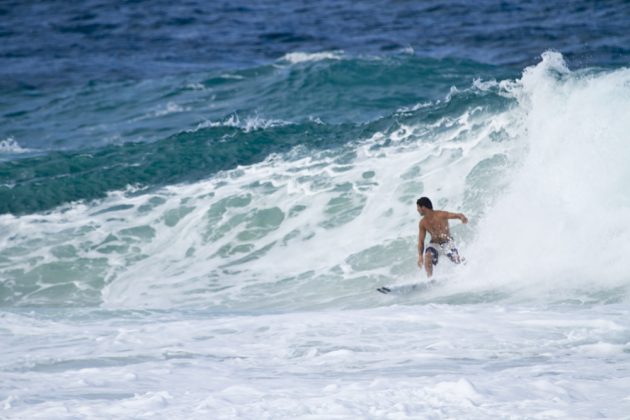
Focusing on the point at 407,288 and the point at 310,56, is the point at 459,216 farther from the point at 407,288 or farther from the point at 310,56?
the point at 310,56

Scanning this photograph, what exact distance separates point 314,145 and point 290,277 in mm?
4407

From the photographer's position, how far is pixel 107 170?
17.5 m

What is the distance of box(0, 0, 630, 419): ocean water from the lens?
7957 mm

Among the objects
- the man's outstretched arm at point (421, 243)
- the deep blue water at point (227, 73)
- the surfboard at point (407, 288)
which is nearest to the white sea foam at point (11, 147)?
the deep blue water at point (227, 73)

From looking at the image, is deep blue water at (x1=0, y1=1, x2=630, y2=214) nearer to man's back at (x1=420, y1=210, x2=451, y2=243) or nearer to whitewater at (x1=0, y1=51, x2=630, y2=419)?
whitewater at (x1=0, y1=51, x2=630, y2=419)

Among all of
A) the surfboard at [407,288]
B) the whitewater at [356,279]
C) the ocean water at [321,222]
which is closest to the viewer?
the whitewater at [356,279]

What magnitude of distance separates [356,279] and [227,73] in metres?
11.6

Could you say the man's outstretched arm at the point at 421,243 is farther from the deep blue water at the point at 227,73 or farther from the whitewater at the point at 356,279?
the deep blue water at the point at 227,73

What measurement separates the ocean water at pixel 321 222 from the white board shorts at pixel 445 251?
0.13 m

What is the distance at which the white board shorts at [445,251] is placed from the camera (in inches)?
465

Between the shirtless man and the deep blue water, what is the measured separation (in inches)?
192

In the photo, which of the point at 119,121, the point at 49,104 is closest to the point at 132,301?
the point at 119,121

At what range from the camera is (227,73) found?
23266mm

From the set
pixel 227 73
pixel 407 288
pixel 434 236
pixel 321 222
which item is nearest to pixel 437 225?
pixel 434 236
